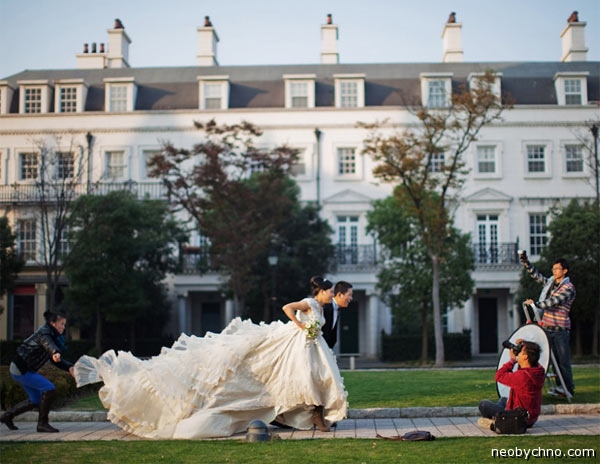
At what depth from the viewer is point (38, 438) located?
32.6 feet

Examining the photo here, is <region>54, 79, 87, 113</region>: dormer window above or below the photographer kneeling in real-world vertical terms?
above

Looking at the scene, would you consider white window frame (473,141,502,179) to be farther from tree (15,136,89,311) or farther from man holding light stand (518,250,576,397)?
man holding light stand (518,250,576,397)

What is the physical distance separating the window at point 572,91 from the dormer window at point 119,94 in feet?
79.8

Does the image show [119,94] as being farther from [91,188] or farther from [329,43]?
[329,43]

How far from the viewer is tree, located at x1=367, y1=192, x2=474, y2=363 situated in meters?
34.2

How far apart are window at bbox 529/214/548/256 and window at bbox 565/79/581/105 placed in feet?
21.8

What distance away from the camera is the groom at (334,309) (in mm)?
10578

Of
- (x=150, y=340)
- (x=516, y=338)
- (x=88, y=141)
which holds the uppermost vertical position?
(x=88, y=141)

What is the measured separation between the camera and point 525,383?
966 cm

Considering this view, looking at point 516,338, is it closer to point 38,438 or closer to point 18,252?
point 38,438

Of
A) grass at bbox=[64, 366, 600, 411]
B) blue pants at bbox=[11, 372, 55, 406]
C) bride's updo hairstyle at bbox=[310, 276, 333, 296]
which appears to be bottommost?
grass at bbox=[64, 366, 600, 411]

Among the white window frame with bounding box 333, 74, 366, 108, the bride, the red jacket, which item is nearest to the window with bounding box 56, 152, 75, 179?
the white window frame with bounding box 333, 74, 366, 108

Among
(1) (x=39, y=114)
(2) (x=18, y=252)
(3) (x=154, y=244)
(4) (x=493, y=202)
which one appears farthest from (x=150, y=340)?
(4) (x=493, y=202)

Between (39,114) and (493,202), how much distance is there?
2553cm
